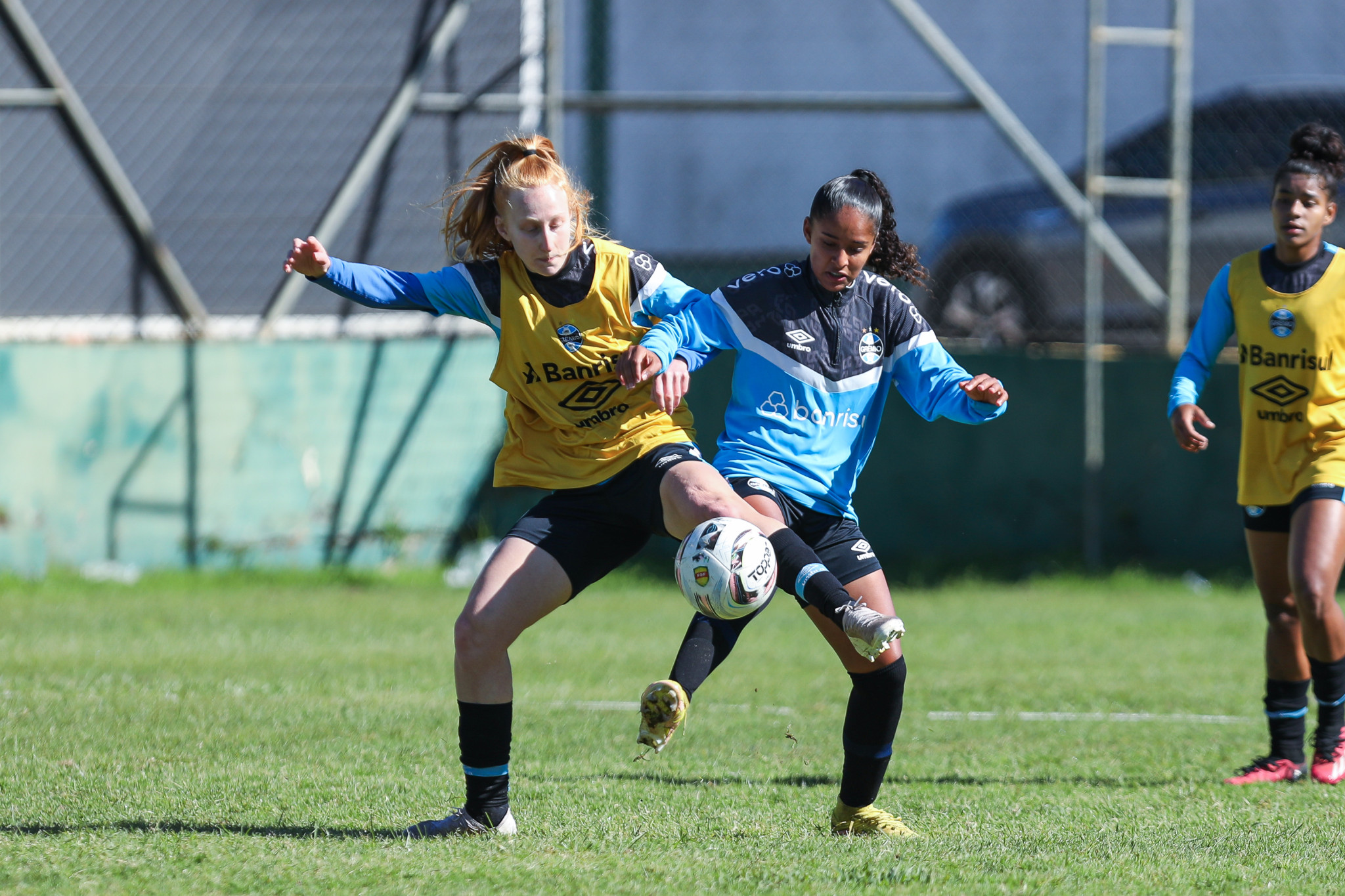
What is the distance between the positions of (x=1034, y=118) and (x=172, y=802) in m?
9.69

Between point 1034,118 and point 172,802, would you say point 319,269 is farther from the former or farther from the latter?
point 1034,118

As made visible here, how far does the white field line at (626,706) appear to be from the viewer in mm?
7004

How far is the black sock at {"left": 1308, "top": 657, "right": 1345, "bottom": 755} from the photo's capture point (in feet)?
18.7

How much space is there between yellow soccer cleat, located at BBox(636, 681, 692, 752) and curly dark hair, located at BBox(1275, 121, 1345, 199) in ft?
10.2

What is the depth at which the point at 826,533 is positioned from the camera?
4.64 metres

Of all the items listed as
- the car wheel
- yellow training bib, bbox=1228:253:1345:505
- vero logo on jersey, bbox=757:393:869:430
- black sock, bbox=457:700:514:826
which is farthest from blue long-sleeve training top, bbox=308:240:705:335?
the car wheel

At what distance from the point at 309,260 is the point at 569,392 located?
87cm

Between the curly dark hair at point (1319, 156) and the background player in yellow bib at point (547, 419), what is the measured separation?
2.52m

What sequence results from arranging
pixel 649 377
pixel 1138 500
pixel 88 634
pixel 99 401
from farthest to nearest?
pixel 1138 500, pixel 99 401, pixel 88 634, pixel 649 377

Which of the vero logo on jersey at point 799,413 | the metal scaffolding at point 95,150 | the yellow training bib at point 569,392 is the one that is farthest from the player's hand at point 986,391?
the metal scaffolding at point 95,150

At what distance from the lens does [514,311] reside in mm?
4594

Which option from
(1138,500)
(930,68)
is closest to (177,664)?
(1138,500)

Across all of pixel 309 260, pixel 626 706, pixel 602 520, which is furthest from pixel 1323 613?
pixel 309 260

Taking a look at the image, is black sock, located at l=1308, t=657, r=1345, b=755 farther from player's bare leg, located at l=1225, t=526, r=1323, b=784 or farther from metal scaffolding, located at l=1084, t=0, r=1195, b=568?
metal scaffolding, located at l=1084, t=0, r=1195, b=568
